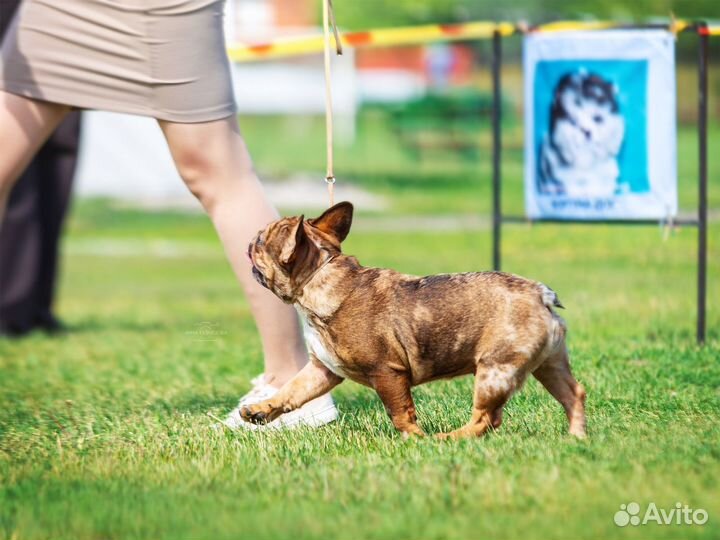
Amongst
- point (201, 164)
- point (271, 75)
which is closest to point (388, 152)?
point (271, 75)

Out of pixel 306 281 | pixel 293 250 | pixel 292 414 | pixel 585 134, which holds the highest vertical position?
pixel 585 134

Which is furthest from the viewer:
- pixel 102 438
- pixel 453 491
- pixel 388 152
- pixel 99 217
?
pixel 388 152

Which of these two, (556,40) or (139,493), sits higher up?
(556,40)

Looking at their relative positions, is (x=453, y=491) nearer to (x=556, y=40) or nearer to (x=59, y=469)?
(x=59, y=469)

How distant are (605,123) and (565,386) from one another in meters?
2.57

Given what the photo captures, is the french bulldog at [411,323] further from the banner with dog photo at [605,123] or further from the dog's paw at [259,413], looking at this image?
the banner with dog photo at [605,123]

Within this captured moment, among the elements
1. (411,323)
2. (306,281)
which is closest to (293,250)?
(306,281)

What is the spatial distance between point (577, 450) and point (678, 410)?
978 millimetres

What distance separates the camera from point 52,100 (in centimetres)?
520

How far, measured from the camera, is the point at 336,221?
15.8 ft

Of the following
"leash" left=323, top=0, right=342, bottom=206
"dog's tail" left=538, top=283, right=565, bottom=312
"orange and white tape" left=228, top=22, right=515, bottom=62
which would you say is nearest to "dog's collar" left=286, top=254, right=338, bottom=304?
"leash" left=323, top=0, right=342, bottom=206

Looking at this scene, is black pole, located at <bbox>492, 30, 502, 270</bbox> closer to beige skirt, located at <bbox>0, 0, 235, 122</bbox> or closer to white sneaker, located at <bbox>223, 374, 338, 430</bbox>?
white sneaker, located at <bbox>223, 374, 338, 430</bbox>

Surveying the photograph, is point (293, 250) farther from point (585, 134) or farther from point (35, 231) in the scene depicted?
point (35, 231)

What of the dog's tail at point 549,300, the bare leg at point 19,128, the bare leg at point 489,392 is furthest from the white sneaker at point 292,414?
the bare leg at point 19,128
